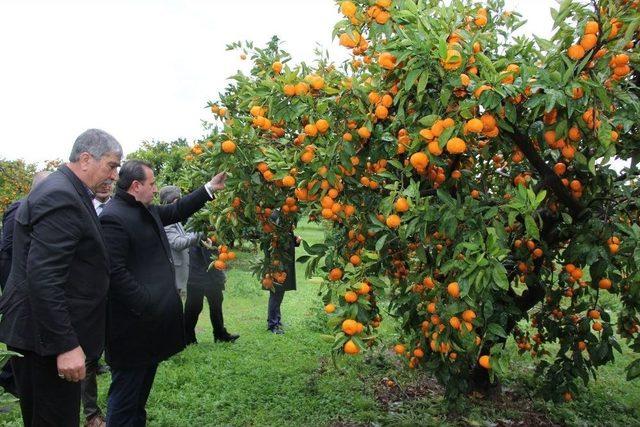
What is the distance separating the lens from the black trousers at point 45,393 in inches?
95.9

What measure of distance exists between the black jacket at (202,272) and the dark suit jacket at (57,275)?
3027mm

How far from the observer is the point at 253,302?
8.91 metres

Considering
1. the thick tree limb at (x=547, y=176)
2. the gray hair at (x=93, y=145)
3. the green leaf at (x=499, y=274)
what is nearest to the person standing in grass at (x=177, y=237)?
the gray hair at (x=93, y=145)

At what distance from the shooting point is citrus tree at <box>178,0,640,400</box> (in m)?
2.05

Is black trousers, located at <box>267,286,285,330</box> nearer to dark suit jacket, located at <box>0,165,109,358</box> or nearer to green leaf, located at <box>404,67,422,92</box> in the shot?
dark suit jacket, located at <box>0,165,109,358</box>

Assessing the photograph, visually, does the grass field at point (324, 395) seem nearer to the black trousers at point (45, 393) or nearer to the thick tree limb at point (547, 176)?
the black trousers at point (45, 393)

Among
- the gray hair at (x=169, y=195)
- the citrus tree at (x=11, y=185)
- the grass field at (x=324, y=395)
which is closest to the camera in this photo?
the grass field at (x=324, y=395)

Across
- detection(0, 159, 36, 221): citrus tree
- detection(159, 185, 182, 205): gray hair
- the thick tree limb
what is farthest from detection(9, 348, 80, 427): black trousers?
detection(0, 159, 36, 221): citrus tree

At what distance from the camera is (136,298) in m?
3.03

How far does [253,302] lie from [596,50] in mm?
7578

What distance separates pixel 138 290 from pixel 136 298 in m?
0.05

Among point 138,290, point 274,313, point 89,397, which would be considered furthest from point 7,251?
point 274,313

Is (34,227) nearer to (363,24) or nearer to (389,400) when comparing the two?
(363,24)

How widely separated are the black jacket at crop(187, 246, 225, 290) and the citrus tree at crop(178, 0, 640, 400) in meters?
2.44
